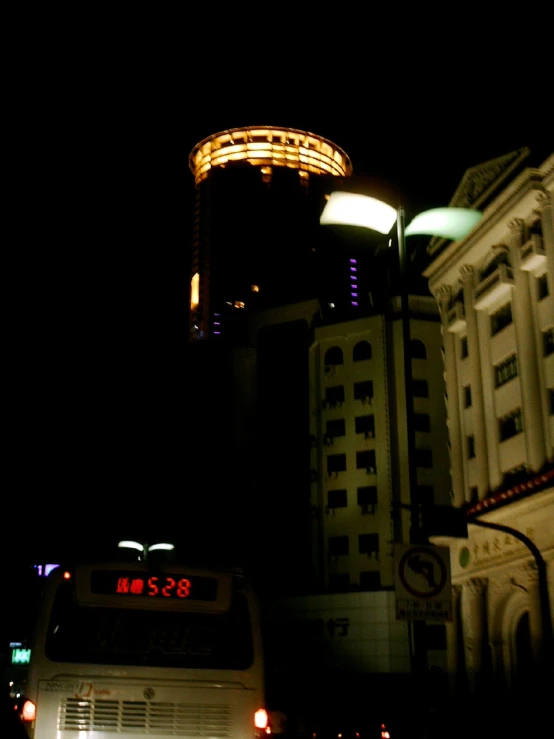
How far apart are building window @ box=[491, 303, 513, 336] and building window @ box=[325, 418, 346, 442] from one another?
26.5 m

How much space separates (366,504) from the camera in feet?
191

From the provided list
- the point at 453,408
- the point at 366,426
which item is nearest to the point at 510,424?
the point at 453,408

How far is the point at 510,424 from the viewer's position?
33.0m

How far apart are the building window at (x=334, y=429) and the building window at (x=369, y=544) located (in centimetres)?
708

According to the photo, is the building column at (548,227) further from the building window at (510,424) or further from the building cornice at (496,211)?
the building window at (510,424)

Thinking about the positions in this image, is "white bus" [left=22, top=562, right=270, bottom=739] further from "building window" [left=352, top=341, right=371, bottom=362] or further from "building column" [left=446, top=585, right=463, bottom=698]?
"building window" [left=352, top=341, right=371, bottom=362]

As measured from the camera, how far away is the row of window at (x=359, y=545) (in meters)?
57.1

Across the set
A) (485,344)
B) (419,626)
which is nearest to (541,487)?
(485,344)

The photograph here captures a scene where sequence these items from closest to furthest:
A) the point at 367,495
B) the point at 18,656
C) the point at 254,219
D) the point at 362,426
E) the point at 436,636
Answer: the point at 18,656
the point at 436,636
the point at 367,495
the point at 362,426
the point at 254,219

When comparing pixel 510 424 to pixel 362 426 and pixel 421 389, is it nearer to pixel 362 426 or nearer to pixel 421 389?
pixel 421 389

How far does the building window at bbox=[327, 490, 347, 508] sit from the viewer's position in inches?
2339

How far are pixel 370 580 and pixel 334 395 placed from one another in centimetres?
1269

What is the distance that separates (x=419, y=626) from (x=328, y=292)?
83.3 metres

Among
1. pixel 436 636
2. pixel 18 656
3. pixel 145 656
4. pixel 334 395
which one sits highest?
pixel 334 395
